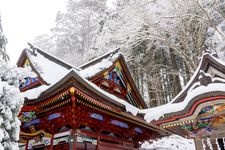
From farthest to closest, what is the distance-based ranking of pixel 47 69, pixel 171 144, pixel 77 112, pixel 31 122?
pixel 171 144, pixel 47 69, pixel 31 122, pixel 77 112

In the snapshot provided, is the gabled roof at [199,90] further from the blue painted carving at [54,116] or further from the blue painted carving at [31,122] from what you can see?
the blue painted carving at [31,122]

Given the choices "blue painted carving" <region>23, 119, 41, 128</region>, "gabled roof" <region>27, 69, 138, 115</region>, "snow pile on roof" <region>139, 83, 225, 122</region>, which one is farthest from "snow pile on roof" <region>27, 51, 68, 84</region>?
"snow pile on roof" <region>139, 83, 225, 122</region>

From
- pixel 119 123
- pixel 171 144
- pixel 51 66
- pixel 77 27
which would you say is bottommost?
pixel 171 144

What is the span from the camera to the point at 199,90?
6254 mm

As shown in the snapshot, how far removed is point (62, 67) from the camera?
48.1 feet

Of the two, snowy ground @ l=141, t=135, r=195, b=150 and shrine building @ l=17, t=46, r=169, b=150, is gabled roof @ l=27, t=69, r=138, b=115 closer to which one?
shrine building @ l=17, t=46, r=169, b=150

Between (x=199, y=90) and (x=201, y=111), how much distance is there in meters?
0.72

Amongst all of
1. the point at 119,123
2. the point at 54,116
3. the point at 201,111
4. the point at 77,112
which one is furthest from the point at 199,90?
the point at 119,123

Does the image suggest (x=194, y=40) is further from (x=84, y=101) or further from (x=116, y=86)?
(x=84, y=101)

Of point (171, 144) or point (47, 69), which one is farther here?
point (171, 144)

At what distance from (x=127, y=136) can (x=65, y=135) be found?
12.2ft

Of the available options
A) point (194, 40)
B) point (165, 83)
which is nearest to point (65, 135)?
point (194, 40)

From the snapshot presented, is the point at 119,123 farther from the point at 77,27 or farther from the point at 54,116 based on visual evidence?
the point at 77,27

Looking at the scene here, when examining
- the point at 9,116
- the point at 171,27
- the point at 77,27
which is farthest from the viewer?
the point at 77,27
